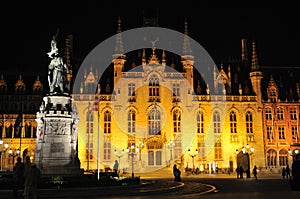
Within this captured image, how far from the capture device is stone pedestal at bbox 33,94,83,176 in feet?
76.0

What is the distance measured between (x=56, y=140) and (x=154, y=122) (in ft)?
96.6

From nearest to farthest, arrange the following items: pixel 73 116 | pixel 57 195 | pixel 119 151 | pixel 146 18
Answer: pixel 57 195 → pixel 73 116 → pixel 119 151 → pixel 146 18

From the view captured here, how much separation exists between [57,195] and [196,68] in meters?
42.2

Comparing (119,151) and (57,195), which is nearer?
(57,195)

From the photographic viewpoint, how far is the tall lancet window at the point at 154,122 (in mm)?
51688

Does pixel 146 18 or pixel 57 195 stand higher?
pixel 146 18

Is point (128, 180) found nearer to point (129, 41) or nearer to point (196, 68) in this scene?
point (196, 68)

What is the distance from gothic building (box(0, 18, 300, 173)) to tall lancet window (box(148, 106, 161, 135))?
0.49ft

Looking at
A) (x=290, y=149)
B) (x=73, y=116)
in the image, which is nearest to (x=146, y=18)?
(x=290, y=149)

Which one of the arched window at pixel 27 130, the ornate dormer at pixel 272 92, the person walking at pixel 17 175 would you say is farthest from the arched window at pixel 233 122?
the person walking at pixel 17 175

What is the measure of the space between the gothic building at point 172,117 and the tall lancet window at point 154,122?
0.15m

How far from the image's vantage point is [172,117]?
172 ft

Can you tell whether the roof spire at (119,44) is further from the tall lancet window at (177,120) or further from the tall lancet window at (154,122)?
the tall lancet window at (177,120)

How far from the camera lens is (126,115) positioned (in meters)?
52.0
